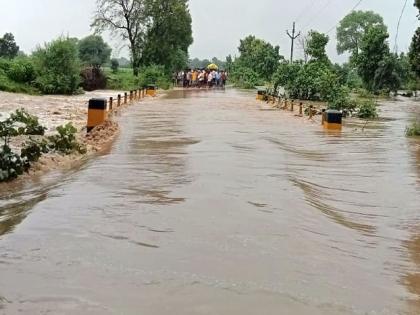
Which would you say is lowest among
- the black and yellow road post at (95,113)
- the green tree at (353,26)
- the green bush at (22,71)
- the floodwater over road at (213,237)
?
the floodwater over road at (213,237)

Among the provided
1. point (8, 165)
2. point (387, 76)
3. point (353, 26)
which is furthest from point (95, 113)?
point (353, 26)

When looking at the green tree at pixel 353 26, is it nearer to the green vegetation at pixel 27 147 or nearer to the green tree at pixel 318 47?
the green tree at pixel 318 47

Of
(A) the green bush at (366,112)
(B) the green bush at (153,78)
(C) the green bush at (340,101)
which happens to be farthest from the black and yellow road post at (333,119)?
(B) the green bush at (153,78)

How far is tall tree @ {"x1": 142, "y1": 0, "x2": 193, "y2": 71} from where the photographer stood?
51.2 metres

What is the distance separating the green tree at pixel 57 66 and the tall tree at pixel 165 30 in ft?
61.3

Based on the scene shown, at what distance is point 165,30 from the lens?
2048 inches

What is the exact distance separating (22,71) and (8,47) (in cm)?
3610

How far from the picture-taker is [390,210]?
687cm

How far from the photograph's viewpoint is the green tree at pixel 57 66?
32625mm

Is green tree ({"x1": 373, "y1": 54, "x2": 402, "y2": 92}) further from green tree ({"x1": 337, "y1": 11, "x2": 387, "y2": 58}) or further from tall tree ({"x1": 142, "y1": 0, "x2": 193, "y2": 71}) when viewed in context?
green tree ({"x1": 337, "y1": 11, "x2": 387, "y2": 58})

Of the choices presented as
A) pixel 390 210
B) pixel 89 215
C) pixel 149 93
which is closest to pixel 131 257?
pixel 89 215

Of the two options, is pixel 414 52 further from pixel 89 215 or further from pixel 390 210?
pixel 89 215

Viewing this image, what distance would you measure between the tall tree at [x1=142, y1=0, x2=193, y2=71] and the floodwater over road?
43.0 m

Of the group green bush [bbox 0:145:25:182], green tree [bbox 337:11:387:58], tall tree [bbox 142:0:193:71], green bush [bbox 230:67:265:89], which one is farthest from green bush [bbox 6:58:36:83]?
green tree [bbox 337:11:387:58]
